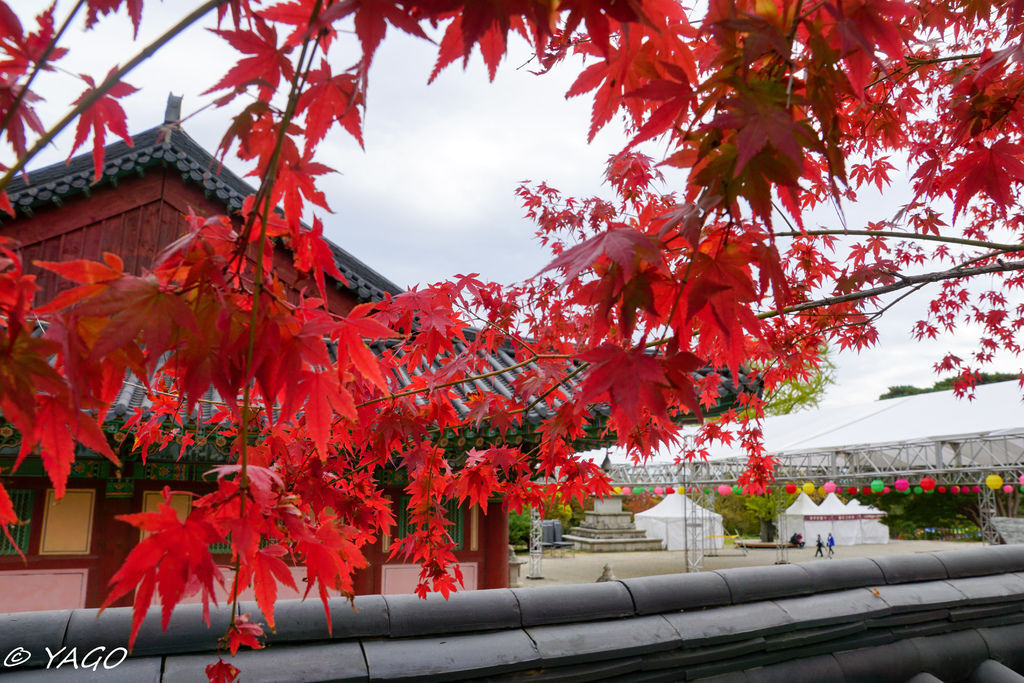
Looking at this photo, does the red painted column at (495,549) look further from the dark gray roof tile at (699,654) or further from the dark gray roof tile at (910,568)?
the dark gray roof tile at (699,654)

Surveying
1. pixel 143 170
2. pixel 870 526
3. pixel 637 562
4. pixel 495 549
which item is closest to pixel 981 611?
pixel 495 549

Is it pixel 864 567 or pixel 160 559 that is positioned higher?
pixel 160 559

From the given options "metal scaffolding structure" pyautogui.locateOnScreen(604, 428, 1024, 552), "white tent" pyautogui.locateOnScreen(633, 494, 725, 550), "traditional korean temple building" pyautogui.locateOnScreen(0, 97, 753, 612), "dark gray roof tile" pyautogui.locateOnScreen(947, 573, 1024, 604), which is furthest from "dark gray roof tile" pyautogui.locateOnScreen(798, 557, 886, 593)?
"white tent" pyautogui.locateOnScreen(633, 494, 725, 550)

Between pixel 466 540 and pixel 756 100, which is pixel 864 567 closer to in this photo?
pixel 756 100

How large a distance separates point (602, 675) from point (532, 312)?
79.7 inches

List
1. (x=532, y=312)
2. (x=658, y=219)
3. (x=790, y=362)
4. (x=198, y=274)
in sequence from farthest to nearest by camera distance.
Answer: (x=790, y=362), (x=532, y=312), (x=658, y=219), (x=198, y=274)

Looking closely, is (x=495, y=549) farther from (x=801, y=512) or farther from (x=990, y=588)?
(x=801, y=512)

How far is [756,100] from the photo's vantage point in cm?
85

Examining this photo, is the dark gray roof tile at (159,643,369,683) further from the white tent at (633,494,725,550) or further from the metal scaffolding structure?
the white tent at (633,494,725,550)

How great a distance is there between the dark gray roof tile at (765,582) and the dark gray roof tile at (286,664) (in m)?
1.51

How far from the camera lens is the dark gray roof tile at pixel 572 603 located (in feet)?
7.07

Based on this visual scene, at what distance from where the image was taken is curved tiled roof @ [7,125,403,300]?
526cm

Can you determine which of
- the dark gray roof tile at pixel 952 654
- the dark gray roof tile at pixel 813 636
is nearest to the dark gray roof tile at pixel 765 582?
the dark gray roof tile at pixel 813 636

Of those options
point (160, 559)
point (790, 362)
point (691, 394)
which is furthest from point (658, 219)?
point (790, 362)
